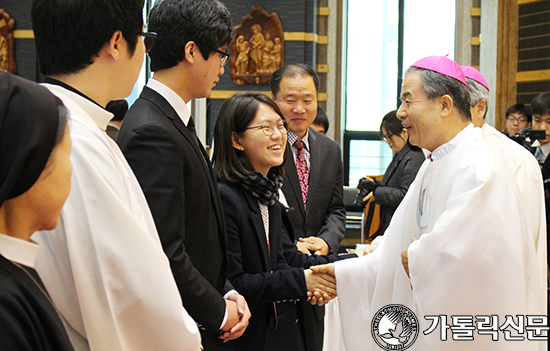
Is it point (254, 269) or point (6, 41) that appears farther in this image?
point (6, 41)

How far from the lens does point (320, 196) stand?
3203 millimetres

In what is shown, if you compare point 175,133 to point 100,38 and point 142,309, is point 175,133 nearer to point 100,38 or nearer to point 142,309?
point 100,38

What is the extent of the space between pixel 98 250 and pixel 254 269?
1.11 metres

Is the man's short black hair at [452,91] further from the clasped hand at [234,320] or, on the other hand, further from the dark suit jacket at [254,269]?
the clasped hand at [234,320]

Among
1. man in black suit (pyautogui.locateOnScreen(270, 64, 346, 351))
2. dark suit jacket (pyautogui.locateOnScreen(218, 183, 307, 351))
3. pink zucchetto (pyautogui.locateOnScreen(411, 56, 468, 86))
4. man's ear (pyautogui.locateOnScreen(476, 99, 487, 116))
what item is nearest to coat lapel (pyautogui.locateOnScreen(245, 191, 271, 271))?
dark suit jacket (pyautogui.locateOnScreen(218, 183, 307, 351))

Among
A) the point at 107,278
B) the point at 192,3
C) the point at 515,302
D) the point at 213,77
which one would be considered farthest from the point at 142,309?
the point at 515,302

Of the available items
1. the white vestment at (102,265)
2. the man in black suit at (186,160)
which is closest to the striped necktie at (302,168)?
the man in black suit at (186,160)

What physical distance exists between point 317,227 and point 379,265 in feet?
1.66

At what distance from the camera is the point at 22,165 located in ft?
2.76

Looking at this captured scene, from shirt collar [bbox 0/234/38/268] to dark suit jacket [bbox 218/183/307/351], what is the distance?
1197mm

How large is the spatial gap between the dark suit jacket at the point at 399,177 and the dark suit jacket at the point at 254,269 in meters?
2.49

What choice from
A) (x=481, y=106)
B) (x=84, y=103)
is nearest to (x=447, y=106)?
(x=481, y=106)

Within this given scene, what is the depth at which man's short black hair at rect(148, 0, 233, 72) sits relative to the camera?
1798 millimetres

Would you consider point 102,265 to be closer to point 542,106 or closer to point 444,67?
point 444,67
